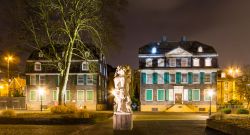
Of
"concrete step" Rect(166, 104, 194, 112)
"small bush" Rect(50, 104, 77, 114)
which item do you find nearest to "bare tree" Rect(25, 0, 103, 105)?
"small bush" Rect(50, 104, 77, 114)

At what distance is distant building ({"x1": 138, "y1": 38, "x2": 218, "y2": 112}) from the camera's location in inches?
2857

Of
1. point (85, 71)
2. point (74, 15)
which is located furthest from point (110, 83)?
point (74, 15)

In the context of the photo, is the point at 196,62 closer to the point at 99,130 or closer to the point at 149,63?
the point at 149,63

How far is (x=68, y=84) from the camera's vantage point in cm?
7500

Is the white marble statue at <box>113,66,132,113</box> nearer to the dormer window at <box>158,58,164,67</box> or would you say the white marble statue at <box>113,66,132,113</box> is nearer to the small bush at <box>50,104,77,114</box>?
the small bush at <box>50,104,77,114</box>

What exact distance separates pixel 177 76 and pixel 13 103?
26.6m

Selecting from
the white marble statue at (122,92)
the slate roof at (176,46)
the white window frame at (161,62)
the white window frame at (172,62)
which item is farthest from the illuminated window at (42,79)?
the white marble statue at (122,92)

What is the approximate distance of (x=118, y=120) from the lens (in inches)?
966

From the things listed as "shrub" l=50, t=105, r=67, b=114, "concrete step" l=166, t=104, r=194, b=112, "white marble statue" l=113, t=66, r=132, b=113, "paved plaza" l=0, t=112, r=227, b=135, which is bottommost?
"concrete step" l=166, t=104, r=194, b=112

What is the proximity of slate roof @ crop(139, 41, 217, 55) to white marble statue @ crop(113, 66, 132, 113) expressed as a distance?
4883cm

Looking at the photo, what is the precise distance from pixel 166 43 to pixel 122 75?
52.1 meters

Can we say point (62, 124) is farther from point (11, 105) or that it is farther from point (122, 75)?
point (11, 105)

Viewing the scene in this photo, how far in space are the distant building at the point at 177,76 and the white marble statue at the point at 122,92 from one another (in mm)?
47622

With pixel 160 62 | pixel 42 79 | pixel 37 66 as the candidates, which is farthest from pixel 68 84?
pixel 160 62
